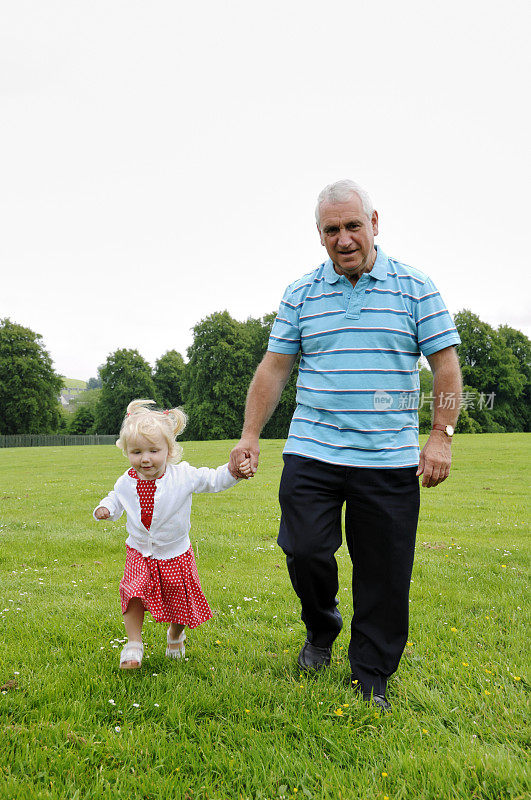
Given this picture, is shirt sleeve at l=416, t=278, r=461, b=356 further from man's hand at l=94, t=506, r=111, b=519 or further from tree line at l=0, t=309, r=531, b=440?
tree line at l=0, t=309, r=531, b=440

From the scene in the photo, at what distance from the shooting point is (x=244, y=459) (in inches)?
152

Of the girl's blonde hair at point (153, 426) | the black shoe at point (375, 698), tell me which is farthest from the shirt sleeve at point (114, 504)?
the black shoe at point (375, 698)

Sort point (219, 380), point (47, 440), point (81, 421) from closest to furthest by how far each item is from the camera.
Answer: point (219, 380), point (47, 440), point (81, 421)

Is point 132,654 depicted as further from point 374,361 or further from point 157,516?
point 374,361

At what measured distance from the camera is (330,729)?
318 centimetres

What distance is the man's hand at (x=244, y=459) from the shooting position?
3.84 metres

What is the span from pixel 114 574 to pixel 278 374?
3.76 meters

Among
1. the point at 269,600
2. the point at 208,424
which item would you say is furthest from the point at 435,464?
the point at 208,424

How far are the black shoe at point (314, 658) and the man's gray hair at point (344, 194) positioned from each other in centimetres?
277

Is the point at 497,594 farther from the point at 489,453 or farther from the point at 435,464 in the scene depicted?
the point at 489,453

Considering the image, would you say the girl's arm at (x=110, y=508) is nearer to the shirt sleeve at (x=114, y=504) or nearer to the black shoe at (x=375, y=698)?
the shirt sleeve at (x=114, y=504)

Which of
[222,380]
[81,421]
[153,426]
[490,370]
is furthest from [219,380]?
[153,426]

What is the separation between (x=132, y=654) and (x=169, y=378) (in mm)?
68331

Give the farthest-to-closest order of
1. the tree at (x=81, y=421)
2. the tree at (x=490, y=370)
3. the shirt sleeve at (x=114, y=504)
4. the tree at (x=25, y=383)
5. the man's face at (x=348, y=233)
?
the tree at (x=81, y=421)
the tree at (x=490, y=370)
the tree at (x=25, y=383)
the shirt sleeve at (x=114, y=504)
the man's face at (x=348, y=233)
